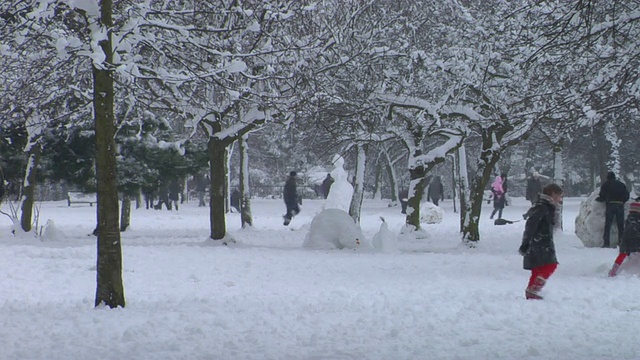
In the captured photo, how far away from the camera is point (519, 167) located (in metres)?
76.8

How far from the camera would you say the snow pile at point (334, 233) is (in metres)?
20.1

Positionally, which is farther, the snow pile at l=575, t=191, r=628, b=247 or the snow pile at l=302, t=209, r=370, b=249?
the snow pile at l=575, t=191, r=628, b=247

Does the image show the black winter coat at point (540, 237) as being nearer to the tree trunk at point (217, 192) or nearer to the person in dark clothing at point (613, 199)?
the person in dark clothing at point (613, 199)

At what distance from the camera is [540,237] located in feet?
36.2

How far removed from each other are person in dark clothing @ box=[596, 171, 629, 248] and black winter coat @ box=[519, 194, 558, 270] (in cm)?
947

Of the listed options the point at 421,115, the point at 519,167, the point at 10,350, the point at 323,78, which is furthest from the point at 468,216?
the point at 519,167

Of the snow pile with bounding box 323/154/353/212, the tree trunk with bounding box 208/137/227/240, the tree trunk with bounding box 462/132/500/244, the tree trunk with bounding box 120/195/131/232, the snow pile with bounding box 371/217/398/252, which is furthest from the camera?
the snow pile with bounding box 323/154/353/212

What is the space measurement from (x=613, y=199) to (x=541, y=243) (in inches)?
385

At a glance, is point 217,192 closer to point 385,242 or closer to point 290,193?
point 385,242

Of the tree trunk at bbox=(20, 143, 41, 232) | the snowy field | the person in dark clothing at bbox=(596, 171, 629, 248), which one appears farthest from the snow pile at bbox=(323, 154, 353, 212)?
the person in dark clothing at bbox=(596, 171, 629, 248)

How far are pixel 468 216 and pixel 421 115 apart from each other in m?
2.79

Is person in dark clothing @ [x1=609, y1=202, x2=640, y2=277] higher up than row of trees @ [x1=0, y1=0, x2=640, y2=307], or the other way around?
row of trees @ [x1=0, y1=0, x2=640, y2=307]

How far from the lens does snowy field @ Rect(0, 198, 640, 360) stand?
734 cm

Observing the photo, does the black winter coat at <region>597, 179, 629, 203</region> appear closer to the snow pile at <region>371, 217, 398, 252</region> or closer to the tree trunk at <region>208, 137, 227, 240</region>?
the snow pile at <region>371, 217, 398, 252</region>
